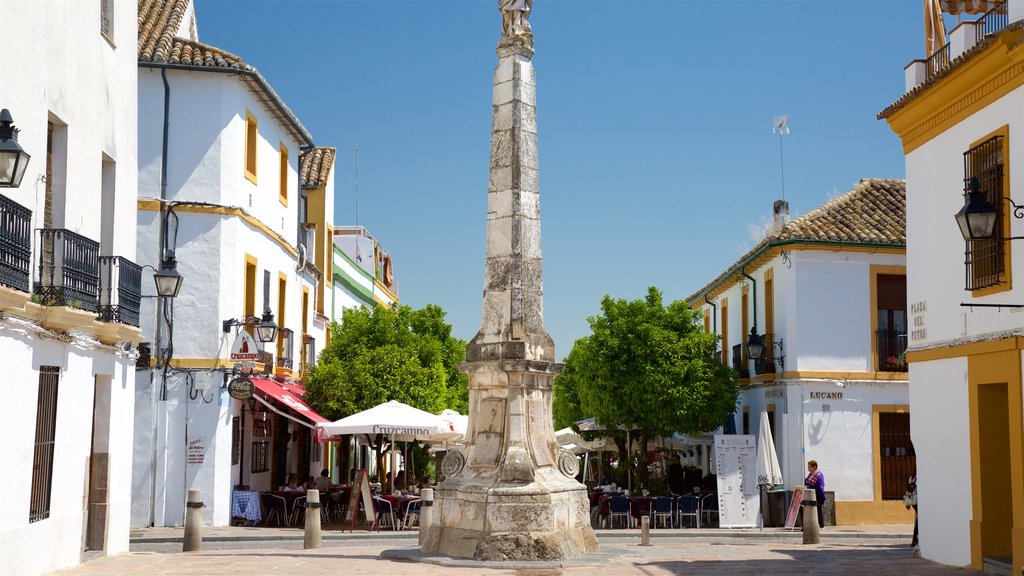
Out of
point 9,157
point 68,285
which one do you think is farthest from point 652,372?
point 9,157

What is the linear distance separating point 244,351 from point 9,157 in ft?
39.8

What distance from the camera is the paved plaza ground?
1295 cm

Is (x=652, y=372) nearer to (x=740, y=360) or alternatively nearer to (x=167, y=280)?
(x=740, y=360)

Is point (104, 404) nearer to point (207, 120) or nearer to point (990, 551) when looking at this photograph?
point (207, 120)

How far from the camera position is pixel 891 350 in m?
27.0

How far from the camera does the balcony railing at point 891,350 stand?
2683 centimetres

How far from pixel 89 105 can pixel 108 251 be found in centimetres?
213

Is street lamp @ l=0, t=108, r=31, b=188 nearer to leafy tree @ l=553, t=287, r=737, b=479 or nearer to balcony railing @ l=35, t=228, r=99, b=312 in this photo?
balcony railing @ l=35, t=228, r=99, b=312

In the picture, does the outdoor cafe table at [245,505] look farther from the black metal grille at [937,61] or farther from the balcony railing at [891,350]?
the black metal grille at [937,61]

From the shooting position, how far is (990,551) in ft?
46.3

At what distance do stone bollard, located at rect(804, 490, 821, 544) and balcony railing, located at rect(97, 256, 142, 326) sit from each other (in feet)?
35.3

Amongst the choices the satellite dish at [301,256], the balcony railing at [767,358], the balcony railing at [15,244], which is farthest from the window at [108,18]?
the balcony railing at [767,358]

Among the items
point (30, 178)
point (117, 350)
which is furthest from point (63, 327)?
point (117, 350)

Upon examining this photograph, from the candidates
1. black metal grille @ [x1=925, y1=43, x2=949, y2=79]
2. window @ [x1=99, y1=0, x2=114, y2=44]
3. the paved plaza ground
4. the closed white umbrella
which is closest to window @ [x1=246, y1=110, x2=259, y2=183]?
the paved plaza ground
